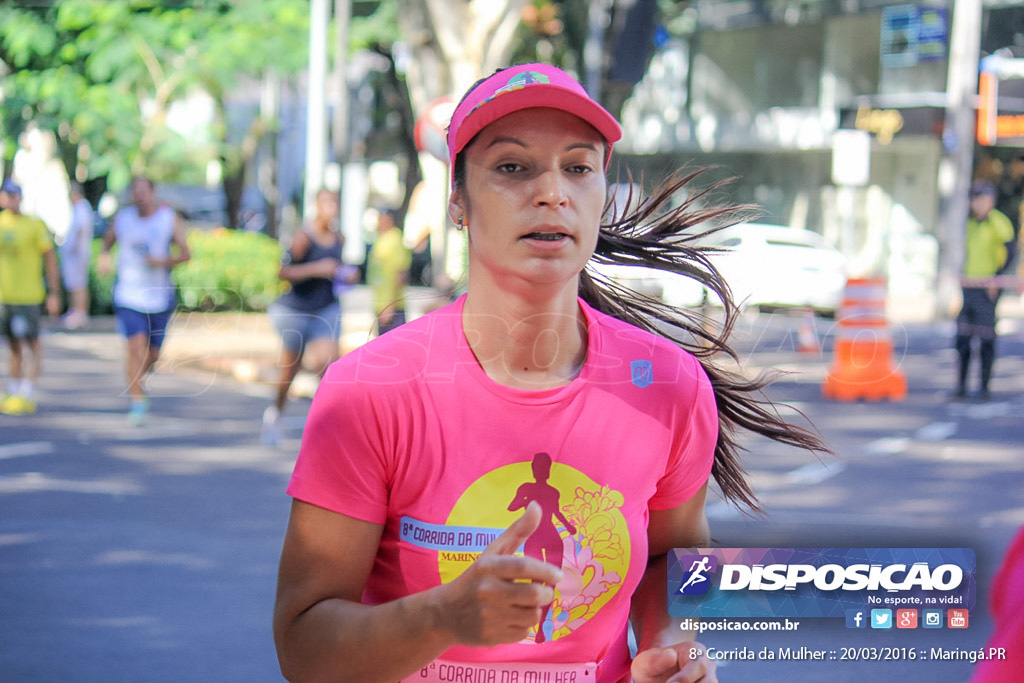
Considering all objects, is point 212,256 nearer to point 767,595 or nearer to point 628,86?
point 628,86

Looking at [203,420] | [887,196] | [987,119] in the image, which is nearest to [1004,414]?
[203,420]

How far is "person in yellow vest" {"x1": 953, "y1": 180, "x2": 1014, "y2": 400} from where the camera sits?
12320 mm

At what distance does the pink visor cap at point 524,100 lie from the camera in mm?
1898

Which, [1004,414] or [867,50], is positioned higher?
[867,50]

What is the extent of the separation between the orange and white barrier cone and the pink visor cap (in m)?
11.6

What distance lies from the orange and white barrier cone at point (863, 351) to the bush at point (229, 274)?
26.4ft

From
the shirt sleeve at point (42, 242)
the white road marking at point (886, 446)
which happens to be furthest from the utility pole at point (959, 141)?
the shirt sleeve at point (42, 242)

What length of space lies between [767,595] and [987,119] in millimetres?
20690

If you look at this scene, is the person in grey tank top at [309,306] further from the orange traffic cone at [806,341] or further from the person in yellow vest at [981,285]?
the orange traffic cone at [806,341]

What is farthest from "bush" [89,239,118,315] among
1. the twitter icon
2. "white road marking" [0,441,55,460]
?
the twitter icon

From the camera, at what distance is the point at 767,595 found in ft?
6.55

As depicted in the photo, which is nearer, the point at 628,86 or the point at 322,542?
the point at 322,542

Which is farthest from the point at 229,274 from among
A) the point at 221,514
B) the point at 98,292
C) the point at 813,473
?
the point at 221,514

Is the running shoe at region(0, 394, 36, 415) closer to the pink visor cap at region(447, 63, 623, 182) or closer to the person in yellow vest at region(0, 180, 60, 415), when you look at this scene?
the person in yellow vest at region(0, 180, 60, 415)
